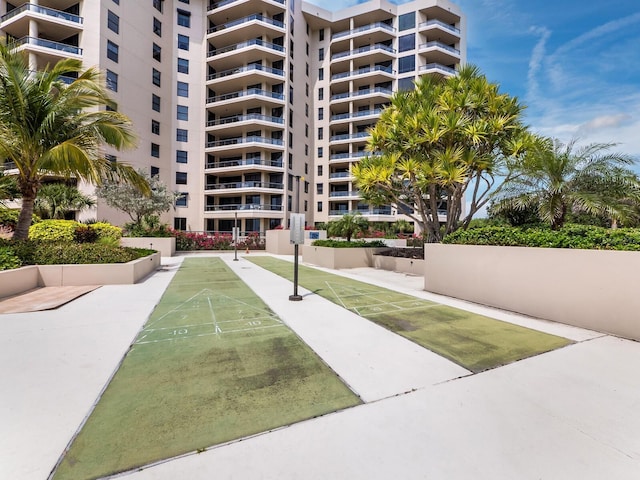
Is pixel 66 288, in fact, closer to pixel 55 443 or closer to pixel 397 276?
pixel 55 443

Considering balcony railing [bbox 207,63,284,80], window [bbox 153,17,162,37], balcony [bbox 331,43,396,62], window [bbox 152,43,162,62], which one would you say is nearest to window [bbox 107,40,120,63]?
window [bbox 152,43,162,62]

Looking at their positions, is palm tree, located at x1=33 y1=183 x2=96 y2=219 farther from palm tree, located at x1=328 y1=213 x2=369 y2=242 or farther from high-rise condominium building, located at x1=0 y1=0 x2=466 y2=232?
palm tree, located at x1=328 y1=213 x2=369 y2=242

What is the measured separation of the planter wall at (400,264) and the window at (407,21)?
3707cm

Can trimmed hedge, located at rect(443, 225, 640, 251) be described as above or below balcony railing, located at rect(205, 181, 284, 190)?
below

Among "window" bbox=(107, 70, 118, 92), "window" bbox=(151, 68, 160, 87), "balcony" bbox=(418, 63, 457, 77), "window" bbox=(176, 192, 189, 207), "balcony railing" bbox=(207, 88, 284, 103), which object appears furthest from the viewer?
"balcony" bbox=(418, 63, 457, 77)

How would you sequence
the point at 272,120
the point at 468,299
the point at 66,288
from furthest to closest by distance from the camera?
the point at 272,120 < the point at 66,288 < the point at 468,299

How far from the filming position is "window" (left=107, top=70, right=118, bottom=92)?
26.0m

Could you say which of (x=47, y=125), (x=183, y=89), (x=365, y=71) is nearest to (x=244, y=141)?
(x=183, y=89)

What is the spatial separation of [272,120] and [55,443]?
3560cm

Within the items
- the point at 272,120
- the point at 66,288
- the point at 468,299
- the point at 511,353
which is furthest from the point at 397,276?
the point at 272,120

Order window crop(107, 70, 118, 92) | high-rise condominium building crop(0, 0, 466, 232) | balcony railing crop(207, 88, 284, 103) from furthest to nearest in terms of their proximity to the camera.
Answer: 1. balcony railing crop(207, 88, 284, 103)
2. high-rise condominium building crop(0, 0, 466, 232)
3. window crop(107, 70, 118, 92)

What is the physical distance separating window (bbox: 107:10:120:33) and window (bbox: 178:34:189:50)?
779cm

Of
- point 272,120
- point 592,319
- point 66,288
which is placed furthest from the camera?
point 272,120

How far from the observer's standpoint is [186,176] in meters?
34.6
